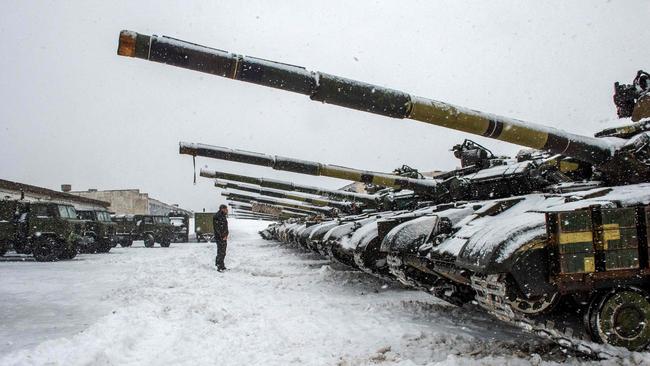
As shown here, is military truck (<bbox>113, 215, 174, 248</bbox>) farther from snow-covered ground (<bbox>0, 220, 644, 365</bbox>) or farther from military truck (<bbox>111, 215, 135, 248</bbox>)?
snow-covered ground (<bbox>0, 220, 644, 365</bbox>)

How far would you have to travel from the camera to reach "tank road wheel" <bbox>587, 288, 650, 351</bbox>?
3.36m

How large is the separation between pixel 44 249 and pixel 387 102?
12765 mm

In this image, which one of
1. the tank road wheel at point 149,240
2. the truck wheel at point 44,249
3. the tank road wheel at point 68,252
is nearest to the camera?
the truck wheel at point 44,249

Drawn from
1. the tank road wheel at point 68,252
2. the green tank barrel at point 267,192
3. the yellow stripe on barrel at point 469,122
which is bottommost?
the tank road wheel at point 68,252

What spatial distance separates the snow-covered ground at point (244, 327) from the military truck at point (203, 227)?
19.7 m

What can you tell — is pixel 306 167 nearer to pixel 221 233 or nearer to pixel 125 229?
pixel 221 233

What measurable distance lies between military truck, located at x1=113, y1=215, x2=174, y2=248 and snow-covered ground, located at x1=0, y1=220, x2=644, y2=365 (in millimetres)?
13568

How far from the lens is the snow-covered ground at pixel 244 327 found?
3.83m

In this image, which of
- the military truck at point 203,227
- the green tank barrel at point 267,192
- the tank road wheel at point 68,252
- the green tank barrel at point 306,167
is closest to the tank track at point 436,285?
the green tank barrel at point 306,167

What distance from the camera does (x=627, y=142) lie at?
14.4 ft

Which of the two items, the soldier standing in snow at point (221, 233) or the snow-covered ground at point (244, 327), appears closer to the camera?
the snow-covered ground at point (244, 327)

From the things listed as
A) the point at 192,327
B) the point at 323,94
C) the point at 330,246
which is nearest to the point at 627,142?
the point at 323,94

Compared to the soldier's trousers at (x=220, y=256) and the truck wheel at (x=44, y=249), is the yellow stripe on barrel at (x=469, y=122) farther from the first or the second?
the truck wheel at (x=44, y=249)

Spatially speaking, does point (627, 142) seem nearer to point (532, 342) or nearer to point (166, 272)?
point (532, 342)
